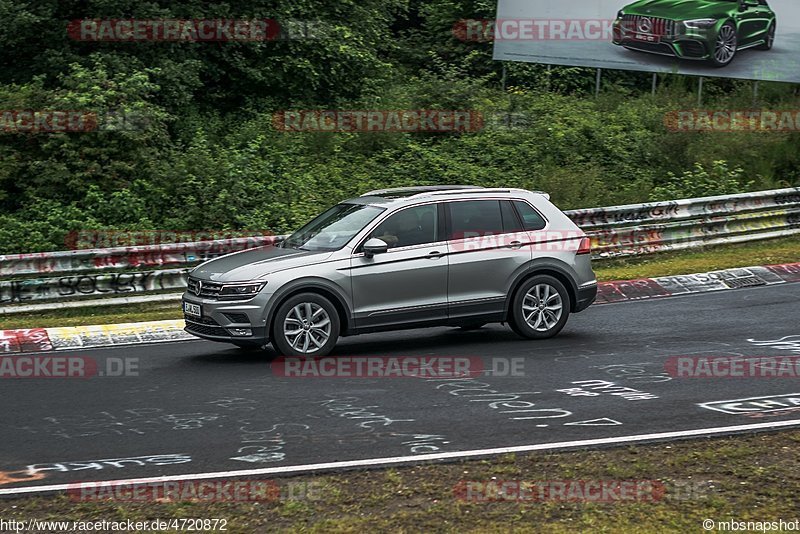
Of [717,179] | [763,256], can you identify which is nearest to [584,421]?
[763,256]

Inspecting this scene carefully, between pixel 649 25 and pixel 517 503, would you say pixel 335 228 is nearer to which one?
pixel 517 503

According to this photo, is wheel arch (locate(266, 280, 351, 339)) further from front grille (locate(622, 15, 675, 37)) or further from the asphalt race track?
front grille (locate(622, 15, 675, 37))

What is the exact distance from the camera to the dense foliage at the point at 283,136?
65.1 feet

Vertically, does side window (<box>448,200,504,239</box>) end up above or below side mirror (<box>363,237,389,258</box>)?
above

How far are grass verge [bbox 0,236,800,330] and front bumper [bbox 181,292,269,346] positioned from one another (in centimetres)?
368

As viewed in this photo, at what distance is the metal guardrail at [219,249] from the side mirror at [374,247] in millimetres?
4916

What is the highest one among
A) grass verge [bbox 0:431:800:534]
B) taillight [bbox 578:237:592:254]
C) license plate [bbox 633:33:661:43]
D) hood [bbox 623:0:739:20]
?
hood [bbox 623:0:739:20]

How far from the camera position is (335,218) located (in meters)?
12.7
